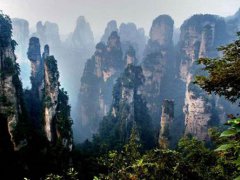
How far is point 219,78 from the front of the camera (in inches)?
396

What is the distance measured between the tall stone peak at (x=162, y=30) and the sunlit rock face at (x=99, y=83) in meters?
12.8

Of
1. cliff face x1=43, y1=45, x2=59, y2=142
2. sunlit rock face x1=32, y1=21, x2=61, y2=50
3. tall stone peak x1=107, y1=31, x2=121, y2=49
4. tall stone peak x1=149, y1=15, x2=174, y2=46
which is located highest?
sunlit rock face x1=32, y1=21, x2=61, y2=50

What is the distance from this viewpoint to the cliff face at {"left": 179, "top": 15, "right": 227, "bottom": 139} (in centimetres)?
5919

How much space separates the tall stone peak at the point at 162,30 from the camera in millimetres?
95875

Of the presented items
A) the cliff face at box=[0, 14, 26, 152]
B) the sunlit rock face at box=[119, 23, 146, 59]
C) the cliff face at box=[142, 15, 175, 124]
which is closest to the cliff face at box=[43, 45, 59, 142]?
the cliff face at box=[0, 14, 26, 152]

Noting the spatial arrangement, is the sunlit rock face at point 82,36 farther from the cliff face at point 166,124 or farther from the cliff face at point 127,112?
the cliff face at point 166,124

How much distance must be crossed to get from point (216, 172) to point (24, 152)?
1041 inches

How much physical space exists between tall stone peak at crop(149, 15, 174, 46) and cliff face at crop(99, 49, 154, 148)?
27200mm

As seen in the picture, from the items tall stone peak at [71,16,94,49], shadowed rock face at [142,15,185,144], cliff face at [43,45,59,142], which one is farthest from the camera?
tall stone peak at [71,16,94,49]

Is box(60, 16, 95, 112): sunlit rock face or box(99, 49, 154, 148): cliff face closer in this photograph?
box(99, 49, 154, 148): cliff face

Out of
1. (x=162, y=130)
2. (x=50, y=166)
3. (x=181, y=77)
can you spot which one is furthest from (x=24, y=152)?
(x=181, y=77)

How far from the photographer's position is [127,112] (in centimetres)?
6650

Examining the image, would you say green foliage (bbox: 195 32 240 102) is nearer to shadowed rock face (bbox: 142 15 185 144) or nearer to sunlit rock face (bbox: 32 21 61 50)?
shadowed rock face (bbox: 142 15 185 144)

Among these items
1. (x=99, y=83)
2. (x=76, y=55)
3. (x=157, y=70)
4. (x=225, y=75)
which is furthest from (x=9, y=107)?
(x=76, y=55)
